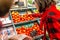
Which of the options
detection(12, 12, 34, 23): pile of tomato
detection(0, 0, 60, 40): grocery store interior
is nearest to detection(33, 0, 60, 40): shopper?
detection(0, 0, 60, 40): grocery store interior

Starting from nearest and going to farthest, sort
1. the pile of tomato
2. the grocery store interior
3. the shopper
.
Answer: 1. the shopper
2. the grocery store interior
3. the pile of tomato

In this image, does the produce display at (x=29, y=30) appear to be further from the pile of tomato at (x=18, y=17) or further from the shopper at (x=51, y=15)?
the shopper at (x=51, y=15)

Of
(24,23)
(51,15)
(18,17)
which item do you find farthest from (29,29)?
(51,15)

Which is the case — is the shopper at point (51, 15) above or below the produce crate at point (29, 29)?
above

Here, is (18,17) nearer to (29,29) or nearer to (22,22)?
(22,22)

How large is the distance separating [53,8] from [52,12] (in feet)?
0.20

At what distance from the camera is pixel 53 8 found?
1.52 m

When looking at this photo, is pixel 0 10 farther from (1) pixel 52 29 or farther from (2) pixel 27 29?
(2) pixel 27 29

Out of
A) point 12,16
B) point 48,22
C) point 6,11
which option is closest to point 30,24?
point 12,16

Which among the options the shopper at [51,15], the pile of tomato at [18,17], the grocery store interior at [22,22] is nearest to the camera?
the shopper at [51,15]

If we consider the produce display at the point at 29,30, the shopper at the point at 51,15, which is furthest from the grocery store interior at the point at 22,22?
the shopper at the point at 51,15

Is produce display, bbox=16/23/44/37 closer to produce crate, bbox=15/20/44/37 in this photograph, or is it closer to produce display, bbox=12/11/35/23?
produce crate, bbox=15/20/44/37

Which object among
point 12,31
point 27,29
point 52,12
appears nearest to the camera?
point 52,12

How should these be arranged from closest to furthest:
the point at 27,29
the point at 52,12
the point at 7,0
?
the point at 7,0 < the point at 52,12 < the point at 27,29
